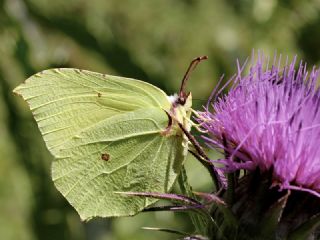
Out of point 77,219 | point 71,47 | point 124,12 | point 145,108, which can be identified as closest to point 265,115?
point 145,108

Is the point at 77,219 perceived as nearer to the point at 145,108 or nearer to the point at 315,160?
the point at 145,108

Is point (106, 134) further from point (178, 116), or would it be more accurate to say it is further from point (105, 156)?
point (178, 116)

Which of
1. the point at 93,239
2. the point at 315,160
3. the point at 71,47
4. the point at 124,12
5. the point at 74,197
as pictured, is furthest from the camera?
the point at 124,12

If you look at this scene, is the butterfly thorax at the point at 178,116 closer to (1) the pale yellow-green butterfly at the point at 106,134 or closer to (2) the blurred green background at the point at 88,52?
(1) the pale yellow-green butterfly at the point at 106,134

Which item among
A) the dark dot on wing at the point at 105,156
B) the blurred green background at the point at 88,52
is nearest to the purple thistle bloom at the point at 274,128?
the dark dot on wing at the point at 105,156

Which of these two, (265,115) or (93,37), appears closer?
(265,115)

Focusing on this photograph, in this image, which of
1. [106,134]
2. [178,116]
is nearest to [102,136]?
[106,134]

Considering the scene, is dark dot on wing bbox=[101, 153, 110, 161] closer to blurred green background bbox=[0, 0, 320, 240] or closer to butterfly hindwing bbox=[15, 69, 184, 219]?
butterfly hindwing bbox=[15, 69, 184, 219]
